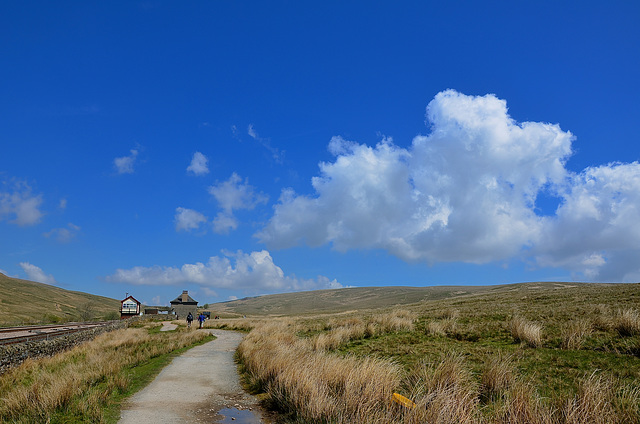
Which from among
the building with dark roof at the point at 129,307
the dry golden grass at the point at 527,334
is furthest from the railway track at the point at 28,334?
the building with dark roof at the point at 129,307

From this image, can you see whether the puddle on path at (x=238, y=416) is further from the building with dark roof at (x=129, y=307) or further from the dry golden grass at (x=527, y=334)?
the building with dark roof at (x=129, y=307)

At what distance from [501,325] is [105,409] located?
13.9m

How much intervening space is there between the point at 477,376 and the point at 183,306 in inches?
3307

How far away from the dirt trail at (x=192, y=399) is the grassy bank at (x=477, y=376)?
2.32 ft

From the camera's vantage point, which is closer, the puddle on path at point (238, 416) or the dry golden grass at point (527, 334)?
the puddle on path at point (238, 416)

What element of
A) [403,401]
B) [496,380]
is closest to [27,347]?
[403,401]

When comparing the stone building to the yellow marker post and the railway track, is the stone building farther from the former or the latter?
the yellow marker post

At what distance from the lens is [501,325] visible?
15.4 metres

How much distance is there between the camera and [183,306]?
83.9 m

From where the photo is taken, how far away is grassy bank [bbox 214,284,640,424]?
17.5 feet

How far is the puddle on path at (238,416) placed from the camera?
788 centimetres

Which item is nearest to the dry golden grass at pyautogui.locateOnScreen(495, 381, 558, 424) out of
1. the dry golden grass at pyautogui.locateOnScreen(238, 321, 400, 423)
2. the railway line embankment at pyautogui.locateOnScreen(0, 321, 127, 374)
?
the dry golden grass at pyautogui.locateOnScreen(238, 321, 400, 423)

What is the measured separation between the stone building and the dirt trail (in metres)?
73.5

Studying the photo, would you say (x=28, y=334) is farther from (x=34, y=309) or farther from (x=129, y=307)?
(x=34, y=309)
